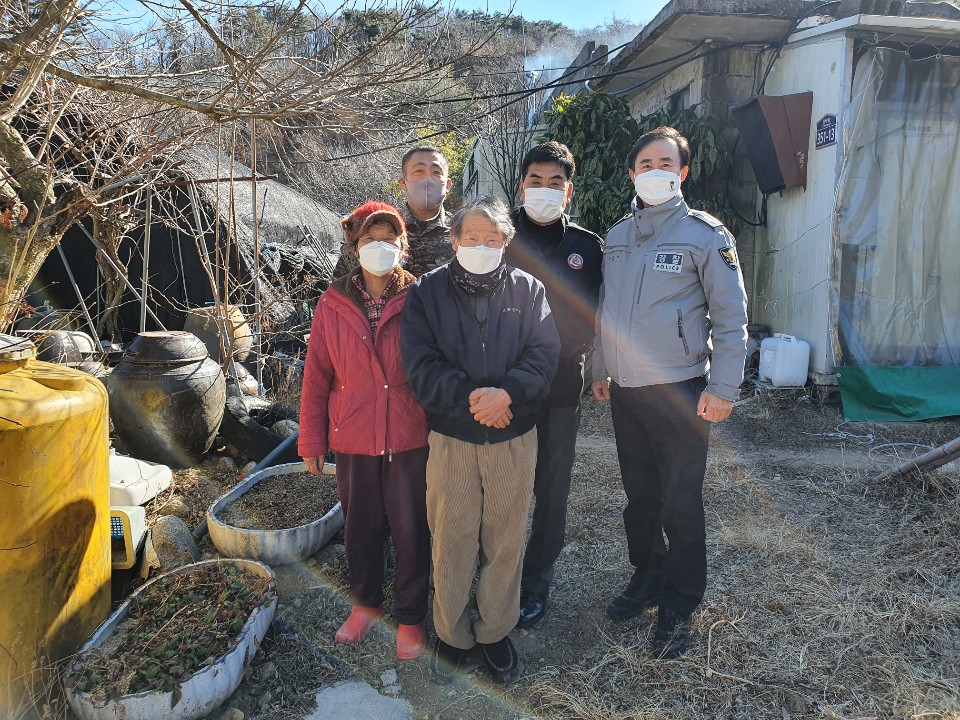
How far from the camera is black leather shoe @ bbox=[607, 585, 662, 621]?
111 inches

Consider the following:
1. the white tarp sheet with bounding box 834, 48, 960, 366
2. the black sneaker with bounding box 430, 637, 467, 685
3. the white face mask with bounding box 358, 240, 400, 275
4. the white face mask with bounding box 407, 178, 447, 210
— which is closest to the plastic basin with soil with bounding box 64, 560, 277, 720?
the black sneaker with bounding box 430, 637, 467, 685

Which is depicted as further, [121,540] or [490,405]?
[121,540]

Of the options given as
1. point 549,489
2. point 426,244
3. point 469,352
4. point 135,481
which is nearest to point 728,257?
point 469,352

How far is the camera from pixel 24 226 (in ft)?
10.6

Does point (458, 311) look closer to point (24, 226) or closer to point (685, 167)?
point (685, 167)

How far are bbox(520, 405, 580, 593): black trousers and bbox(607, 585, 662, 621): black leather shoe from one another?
0.98ft

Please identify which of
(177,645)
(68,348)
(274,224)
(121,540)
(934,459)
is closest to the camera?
(177,645)

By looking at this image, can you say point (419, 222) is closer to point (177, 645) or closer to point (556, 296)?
point (556, 296)

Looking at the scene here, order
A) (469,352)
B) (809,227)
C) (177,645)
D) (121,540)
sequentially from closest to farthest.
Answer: (469,352) < (177,645) < (121,540) < (809,227)

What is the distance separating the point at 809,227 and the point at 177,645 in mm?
6104

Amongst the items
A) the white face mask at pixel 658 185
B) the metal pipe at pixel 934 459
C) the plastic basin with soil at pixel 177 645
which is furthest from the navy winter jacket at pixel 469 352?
the metal pipe at pixel 934 459

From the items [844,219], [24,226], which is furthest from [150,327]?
[844,219]

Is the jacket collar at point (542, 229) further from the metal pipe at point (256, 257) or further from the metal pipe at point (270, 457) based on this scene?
the metal pipe at point (270, 457)

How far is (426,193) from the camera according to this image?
123 inches
